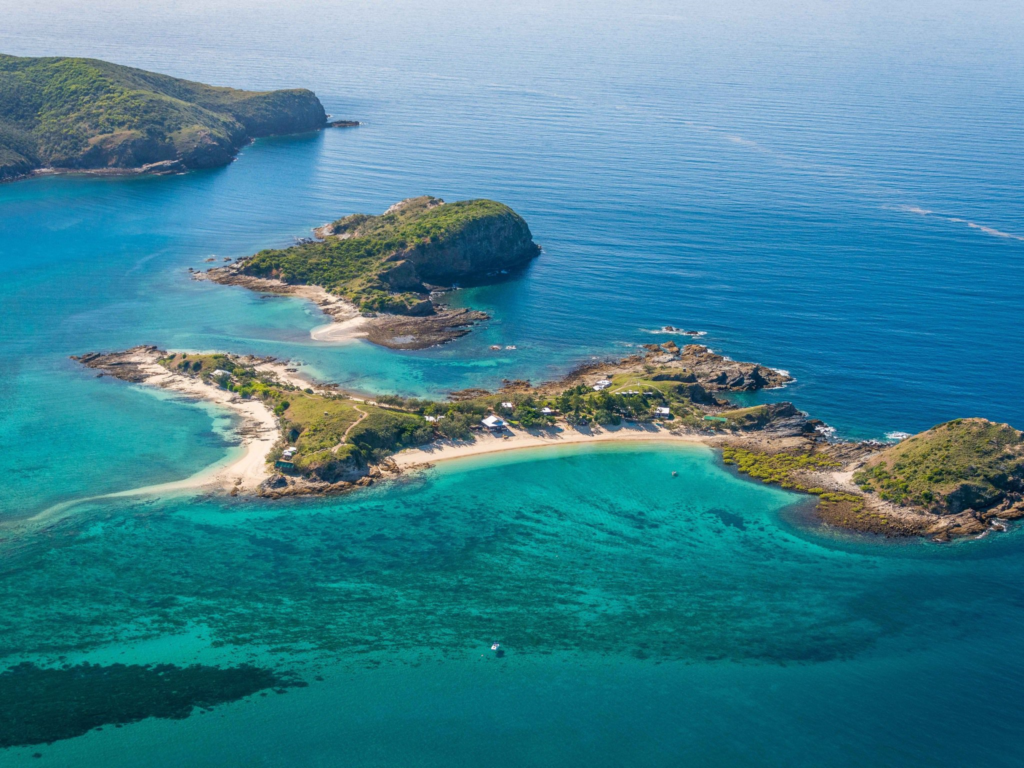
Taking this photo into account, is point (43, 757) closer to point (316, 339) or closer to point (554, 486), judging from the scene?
point (554, 486)

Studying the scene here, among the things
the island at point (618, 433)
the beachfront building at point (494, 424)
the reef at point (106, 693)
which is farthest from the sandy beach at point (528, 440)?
the reef at point (106, 693)

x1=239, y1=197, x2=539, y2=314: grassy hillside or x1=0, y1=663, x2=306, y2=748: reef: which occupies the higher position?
x1=239, y1=197, x2=539, y2=314: grassy hillside

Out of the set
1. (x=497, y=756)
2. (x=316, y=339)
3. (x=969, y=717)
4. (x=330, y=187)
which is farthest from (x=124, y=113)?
(x=969, y=717)

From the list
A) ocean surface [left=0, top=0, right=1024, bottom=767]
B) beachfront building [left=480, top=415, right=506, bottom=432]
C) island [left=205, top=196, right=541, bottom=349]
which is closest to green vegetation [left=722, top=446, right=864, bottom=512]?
ocean surface [left=0, top=0, right=1024, bottom=767]

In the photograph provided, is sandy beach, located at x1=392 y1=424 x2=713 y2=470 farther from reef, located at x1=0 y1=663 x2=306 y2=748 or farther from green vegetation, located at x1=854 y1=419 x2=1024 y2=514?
reef, located at x1=0 y1=663 x2=306 y2=748

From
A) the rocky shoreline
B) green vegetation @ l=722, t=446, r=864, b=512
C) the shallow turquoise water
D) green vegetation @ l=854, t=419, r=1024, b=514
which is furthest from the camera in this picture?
the rocky shoreline

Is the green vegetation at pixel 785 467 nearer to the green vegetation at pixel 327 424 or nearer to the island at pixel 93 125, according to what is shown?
the green vegetation at pixel 327 424
